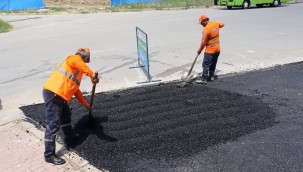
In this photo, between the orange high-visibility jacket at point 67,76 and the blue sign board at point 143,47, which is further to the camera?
the blue sign board at point 143,47

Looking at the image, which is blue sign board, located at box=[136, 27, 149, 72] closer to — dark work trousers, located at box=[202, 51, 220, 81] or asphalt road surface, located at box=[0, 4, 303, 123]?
asphalt road surface, located at box=[0, 4, 303, 123]

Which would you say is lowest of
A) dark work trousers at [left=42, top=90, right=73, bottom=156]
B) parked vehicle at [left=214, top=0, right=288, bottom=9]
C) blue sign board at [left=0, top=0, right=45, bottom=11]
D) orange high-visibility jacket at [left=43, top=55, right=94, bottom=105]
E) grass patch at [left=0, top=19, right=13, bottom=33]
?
dark work trousers at [left=42, top=90, right=73, bottom=156]

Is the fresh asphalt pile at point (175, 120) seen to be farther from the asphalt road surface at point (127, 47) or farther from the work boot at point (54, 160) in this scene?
the asphalt road surface at point (127, 47)

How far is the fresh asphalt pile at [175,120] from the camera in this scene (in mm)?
5199

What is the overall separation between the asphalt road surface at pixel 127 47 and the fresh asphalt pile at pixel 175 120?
3.79ft

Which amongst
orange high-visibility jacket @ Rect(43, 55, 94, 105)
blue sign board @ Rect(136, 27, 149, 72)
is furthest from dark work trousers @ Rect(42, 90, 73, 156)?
blue sign board @ Rect(136, 27, 149, 72)

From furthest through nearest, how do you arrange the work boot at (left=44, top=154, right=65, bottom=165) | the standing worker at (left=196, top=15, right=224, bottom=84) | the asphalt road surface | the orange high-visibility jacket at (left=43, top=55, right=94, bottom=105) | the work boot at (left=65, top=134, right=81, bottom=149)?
1. the asphalt road surface
2. the standing worker at (left=196, top=15, right=224, bottom=84)
3. the work boot at (left=65, top=134, right=81, bottom=149)
4. the work boot at (left=44, top=154, right=65, bottom=165)
5. the orange high-visibility jacket at (left=43, top=55, right=94, bottom=105)

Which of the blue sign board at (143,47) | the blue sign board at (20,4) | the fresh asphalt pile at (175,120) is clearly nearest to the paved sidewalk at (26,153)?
the fresh asphalt pile at (175,120)

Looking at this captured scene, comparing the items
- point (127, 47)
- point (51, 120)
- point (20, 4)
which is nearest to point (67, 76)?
point (51, 120)

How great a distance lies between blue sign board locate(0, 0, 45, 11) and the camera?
26.0 meters

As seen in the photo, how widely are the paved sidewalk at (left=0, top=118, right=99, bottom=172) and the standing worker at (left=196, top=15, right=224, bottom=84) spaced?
3854mm

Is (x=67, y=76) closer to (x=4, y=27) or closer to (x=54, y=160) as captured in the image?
(x=54, y=160)

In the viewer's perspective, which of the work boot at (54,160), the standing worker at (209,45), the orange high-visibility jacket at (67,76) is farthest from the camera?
the standing worker at (209,45)

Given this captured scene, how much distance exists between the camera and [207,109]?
22.0ft
